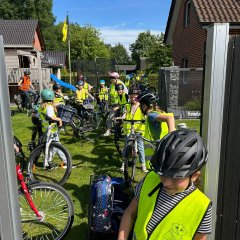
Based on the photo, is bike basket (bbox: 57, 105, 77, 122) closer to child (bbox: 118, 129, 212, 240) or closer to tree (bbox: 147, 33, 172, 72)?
child (bbox: 118, 129, 212, 240)

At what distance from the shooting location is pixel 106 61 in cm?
2259

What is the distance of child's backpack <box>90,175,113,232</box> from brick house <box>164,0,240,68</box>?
830 cm

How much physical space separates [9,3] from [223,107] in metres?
66.4

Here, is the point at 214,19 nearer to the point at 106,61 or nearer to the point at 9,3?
the point at 106,61

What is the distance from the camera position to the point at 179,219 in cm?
170

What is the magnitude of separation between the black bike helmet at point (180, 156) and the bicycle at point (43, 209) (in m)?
2.00

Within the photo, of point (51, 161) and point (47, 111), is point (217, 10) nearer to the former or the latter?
point (47, 111)

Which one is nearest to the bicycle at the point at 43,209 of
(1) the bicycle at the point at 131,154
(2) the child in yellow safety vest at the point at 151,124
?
(2) the child in yellow safety vest at the point at 151,124

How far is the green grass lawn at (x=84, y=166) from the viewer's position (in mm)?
4129

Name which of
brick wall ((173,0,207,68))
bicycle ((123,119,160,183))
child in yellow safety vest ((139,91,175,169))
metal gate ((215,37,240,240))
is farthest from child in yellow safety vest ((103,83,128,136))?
brick wall ((173,0,207,68))

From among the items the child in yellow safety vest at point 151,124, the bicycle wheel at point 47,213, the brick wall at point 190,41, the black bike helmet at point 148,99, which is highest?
the brick wall at point 190,41

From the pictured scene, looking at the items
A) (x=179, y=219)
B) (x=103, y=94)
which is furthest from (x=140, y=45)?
(x=179, y=219)

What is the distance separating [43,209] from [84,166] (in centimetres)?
251

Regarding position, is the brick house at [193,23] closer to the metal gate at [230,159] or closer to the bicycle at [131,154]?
the bicycle at [131,154]
